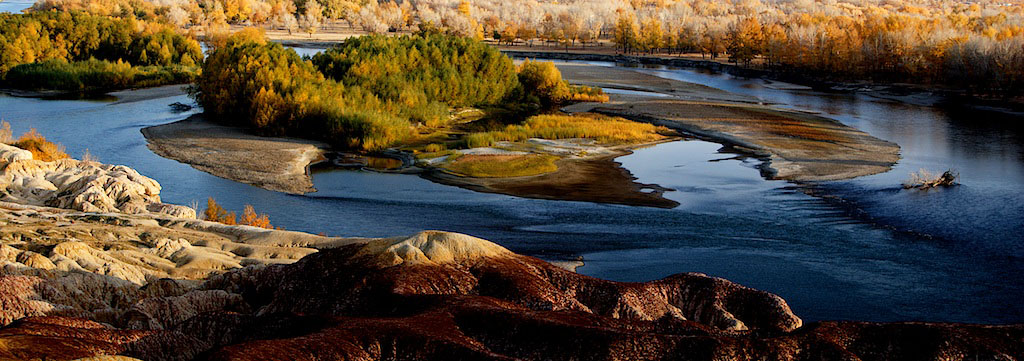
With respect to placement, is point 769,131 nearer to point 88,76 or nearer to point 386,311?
point 386,311

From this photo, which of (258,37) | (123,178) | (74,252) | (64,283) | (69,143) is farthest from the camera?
(258,37)

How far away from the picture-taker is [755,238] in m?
26.1

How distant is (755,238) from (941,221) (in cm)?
689

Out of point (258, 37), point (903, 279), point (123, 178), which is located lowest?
point (903, 279)

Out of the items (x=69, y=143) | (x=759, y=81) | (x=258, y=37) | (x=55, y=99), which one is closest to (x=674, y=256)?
(x=69, y=143)

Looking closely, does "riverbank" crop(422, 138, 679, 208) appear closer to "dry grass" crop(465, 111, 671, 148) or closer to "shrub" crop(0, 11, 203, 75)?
"dry grass" crop(465, 111, 671, 148)

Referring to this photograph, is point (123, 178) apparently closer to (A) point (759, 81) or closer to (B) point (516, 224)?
(B) point (516, 224)

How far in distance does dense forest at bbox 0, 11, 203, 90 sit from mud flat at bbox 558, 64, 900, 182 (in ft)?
116

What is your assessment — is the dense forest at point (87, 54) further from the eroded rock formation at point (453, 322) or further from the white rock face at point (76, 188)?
the eroded rock formation at point (453, 322)

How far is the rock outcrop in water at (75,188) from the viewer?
22.8 metres

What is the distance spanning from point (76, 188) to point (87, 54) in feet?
198

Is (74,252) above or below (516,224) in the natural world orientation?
above

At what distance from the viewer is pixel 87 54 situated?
77.3 metres

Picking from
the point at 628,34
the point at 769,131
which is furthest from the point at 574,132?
the point at 628,34
